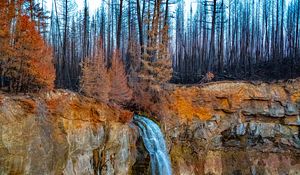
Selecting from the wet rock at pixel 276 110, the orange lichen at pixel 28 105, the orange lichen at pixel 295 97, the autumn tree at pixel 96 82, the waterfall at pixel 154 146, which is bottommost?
the waterfall at pixel 154 146

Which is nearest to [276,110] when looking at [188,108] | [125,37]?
[188,108]

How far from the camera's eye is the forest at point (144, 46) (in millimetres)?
9711

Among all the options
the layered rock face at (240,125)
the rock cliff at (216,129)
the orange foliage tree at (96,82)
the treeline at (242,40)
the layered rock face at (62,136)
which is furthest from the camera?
the treeline at (242,40)

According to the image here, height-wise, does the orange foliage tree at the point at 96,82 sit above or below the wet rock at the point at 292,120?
above

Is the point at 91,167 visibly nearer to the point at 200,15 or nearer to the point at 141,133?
the point at 141,133

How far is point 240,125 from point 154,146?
721cm

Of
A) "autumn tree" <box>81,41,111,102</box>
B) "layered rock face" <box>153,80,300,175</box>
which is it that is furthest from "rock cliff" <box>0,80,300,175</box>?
"autumn tree" <box>81,41,111,102</box>

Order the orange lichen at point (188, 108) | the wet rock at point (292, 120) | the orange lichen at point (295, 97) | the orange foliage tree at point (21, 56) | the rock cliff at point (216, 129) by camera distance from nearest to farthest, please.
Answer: the orange foliage tree at point (21, 56) < the rock cliff at point (216, 129) < the orange lichen at point (188, 108) < the wet rock at point (292, 120) < the orange lichen at point (295, 97)

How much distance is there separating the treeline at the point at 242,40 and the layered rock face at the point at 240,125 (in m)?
5.63

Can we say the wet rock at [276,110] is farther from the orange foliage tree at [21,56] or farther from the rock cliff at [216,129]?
the orange foliage tree at [21,56]

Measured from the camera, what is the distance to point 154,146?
14609 mm

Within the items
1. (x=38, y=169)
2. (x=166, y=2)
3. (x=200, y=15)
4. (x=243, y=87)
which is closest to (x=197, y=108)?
(x=243, y=87)

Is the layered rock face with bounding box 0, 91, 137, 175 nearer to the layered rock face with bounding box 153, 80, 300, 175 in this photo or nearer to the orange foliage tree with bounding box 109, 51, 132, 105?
the orange foliage tree with bounding box 109, 51, 132, 105

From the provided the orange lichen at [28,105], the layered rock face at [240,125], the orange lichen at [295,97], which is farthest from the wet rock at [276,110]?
the orange lichen at [28,105]
